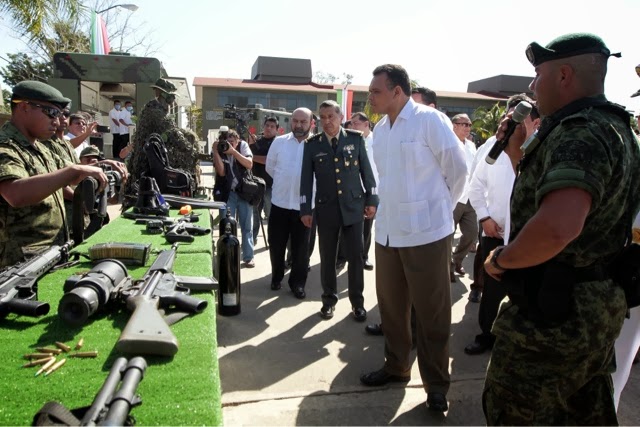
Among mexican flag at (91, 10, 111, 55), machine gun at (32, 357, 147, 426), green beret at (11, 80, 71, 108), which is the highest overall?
mexican flag at (91, 10, 111, 55)

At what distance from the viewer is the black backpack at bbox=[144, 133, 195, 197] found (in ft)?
15.2

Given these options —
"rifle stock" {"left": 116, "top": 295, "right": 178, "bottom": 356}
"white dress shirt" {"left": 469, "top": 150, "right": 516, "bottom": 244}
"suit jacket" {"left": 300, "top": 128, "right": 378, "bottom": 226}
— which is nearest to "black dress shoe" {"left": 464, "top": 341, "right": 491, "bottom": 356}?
"white dress shirt" {"left": 469, "top": 150, "right": 516, "bottom": 244}

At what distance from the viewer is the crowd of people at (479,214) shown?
159 cm

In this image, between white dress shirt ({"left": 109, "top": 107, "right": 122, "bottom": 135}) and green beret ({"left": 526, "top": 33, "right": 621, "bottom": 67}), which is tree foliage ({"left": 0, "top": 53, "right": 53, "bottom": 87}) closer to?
white dress shirt ({"left": 109, "top": 107, "right": 122, "bottom": 135})

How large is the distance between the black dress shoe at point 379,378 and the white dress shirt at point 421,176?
3.20ft

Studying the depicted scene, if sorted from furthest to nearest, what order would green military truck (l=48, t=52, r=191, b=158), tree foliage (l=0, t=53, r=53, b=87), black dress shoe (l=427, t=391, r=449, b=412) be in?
tree foliage (l=0, t=53, r=53, b=87)
green military truck (l=48, t=52, r=191, b=158)
black dress shoe (l=427, t=391, r=449, b=412)

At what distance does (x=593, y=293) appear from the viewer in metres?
1.64

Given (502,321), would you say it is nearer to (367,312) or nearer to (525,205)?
(525,205)

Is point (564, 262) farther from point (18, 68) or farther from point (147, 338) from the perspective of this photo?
point (18, 68)

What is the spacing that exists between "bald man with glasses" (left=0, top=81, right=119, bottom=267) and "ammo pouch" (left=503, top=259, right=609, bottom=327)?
87.8 inches

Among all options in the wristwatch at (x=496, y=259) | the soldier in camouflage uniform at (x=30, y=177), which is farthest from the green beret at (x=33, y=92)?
the wristwatch at (x=496, y=259)

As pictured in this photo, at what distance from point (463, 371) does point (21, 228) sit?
326cm

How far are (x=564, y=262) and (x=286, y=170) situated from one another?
3.98 metres

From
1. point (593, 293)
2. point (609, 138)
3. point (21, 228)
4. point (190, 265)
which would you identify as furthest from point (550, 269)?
point (21, 228)
